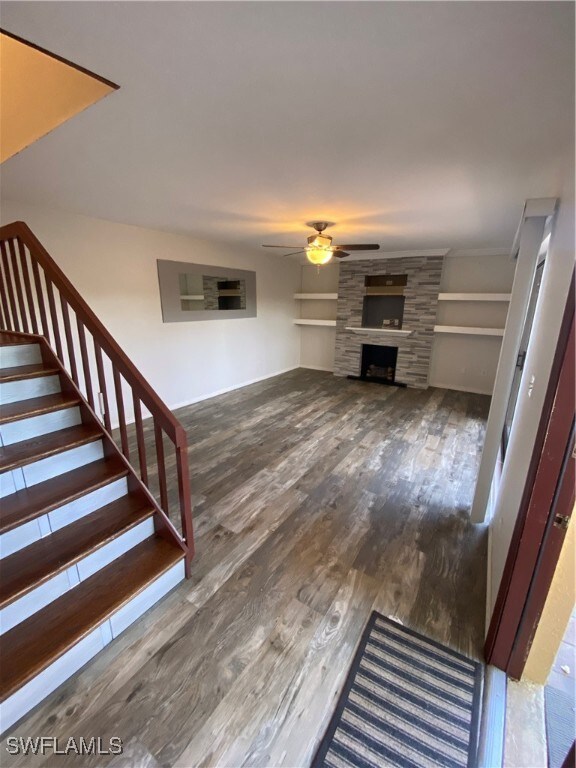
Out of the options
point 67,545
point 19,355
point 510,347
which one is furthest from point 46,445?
point 510,347

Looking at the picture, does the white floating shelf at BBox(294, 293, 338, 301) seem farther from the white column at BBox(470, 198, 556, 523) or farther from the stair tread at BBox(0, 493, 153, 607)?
the stair tread at BBox(0, 493, 153, 607)

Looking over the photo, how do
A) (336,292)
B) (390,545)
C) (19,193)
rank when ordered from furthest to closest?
1. (336,292)
2. (19,193)
3. (390,545)

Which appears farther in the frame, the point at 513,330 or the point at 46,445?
the point at 513,330

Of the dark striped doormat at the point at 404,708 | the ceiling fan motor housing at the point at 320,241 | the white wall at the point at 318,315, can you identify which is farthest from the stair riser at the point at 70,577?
the white wall at the point at 318,315

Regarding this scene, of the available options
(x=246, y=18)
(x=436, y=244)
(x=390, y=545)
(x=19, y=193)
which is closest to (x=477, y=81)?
(x=246, y=18)

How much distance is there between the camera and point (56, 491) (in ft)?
5.57

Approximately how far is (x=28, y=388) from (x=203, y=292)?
3280 millimetres

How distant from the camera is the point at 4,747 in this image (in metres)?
1.17

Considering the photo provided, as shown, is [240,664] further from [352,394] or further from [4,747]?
[352,394]

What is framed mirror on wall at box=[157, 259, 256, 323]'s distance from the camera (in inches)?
173

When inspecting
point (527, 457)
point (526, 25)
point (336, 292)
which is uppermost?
point (526, 25)

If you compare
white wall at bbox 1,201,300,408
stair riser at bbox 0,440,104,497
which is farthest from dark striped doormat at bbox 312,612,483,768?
white wall at bbox 1,201,300,408

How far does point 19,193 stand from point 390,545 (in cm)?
413

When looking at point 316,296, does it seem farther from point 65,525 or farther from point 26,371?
point 65,525
